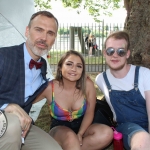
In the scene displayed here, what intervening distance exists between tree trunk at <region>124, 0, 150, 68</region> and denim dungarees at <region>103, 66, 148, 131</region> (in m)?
1.21

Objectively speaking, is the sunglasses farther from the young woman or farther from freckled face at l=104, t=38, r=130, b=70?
the young woman

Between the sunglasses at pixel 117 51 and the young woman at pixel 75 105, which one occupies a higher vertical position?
the sunglasses at pixel 117 51

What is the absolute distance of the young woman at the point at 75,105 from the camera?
275cm

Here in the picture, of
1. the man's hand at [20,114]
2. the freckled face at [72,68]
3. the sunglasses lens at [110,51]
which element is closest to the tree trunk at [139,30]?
the sunglasses lens at [110,51]

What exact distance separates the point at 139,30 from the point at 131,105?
5.89 feet

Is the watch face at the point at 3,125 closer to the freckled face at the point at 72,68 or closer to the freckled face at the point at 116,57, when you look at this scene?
the freckled face at the point at 72,68

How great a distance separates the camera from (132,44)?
4113 millimetres

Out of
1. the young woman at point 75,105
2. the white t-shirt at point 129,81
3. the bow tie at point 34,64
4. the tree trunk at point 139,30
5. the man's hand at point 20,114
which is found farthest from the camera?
the tree trunk at point 139,30

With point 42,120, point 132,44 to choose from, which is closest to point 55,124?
point 42,120

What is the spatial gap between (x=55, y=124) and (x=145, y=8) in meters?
2.49

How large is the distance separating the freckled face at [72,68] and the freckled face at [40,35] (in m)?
0.36

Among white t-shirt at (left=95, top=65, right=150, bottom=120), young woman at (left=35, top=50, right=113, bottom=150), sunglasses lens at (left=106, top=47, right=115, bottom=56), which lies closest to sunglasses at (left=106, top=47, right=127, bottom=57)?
sunglasses lens at (left=106, top=47, right=115, bottom=56)

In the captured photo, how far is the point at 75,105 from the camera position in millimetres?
2836

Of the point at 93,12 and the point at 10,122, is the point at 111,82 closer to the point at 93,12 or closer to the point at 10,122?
the point at 10,122
